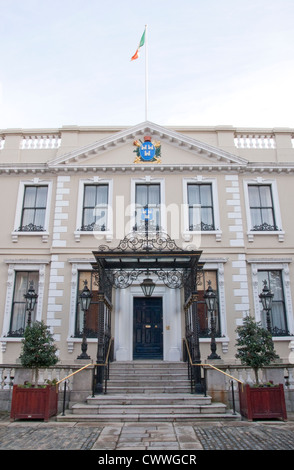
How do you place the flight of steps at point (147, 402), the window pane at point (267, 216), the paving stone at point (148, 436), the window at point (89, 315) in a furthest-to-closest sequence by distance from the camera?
the window pane at point (267, 216), the window at point (89, 315), the flight of steps at point (147, 402), the paving stone at point (148, 436)

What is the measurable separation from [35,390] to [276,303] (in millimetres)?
10196

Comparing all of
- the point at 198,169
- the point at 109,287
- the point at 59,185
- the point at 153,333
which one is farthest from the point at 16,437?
the point at 198,169

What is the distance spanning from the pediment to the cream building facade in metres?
0.05

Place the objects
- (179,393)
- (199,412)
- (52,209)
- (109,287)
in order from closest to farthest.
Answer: (199,412)
(179,393)
(109,287)
(52,209)

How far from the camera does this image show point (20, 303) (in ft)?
50.9

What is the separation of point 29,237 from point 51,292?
2.69 meters

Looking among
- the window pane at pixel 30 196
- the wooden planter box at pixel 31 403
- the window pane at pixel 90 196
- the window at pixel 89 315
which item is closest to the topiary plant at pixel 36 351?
the wooden planter box at pixel 31 403

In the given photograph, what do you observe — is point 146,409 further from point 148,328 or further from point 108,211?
point 108,211

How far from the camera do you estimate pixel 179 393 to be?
11750mm

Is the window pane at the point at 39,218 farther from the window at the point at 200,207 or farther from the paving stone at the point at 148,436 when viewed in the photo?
the paving stone at the point at 148,436

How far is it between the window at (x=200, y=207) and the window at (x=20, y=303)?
7170mm

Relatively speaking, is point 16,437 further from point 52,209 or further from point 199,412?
point 52,209

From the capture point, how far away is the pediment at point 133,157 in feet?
55.0

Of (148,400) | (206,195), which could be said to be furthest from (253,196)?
(148,400)
